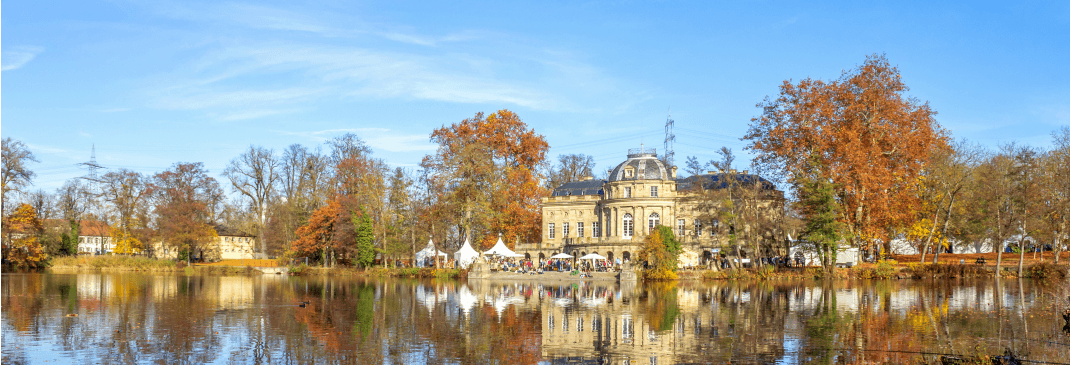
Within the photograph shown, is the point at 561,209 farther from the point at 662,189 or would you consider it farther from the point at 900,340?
the point at 900,340

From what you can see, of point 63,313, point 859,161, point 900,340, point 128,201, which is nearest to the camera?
point 900,340

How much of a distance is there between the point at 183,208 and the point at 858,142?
4794 centimetres

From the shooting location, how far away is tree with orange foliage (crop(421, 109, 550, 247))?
170 ft

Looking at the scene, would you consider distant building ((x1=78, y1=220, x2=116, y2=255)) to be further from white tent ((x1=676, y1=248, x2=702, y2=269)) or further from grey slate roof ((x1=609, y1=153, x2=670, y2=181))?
white tent ((x1=676, y1=248, x2=702, y2=269))

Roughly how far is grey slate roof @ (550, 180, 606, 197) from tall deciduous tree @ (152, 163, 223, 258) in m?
27.5

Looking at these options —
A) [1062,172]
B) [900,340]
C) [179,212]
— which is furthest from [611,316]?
[179,212]

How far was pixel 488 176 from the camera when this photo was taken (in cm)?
5344

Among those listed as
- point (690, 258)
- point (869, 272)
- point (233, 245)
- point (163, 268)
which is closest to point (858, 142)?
point (869, 272)

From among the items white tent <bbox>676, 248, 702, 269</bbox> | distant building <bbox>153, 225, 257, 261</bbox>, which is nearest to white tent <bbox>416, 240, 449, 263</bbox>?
white tent <bbox>676, 248, 702, 269</bbox>

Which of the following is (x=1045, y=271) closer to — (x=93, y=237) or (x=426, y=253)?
(x=426, y=253)

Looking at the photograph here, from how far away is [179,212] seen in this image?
62.8m

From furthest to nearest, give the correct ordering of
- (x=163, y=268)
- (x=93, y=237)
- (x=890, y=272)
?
(x=93, y=237)
(x=163, y=268)
(x=890, y=272)

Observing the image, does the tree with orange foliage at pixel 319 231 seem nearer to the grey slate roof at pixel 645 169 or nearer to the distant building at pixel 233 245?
the grey slate roof at pixel 645 169

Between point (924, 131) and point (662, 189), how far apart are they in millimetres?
18826
